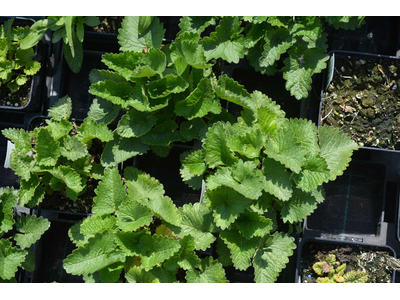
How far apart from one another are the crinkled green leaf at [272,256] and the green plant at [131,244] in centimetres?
16

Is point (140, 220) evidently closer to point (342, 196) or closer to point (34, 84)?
point (34, 84)

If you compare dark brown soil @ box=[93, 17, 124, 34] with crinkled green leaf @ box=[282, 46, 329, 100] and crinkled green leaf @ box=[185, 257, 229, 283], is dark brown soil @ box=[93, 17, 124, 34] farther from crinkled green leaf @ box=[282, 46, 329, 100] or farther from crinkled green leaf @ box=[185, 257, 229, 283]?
crinkled green leaf @ box=[185, 257, 229, 283]

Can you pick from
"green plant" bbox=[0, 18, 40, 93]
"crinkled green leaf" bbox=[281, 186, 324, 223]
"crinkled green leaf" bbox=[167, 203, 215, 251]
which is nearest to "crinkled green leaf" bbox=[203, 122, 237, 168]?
"crinkled green leaf" bbox=[167, 203, 215, 251]

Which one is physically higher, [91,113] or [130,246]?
[91,113]

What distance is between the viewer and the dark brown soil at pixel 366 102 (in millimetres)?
1936

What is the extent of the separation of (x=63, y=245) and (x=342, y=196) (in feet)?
4.83

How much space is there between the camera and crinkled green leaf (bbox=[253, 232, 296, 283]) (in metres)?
1.73

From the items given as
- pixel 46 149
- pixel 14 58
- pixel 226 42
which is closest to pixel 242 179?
pixel 226 42

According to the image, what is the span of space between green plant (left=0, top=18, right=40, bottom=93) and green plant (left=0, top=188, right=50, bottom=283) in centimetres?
52

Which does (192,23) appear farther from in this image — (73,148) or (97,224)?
(97,224)

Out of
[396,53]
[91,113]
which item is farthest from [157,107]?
[396,53]

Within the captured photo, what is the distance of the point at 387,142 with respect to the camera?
1.93 metres

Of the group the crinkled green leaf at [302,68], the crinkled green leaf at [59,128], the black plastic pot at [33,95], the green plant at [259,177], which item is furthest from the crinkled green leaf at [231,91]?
the black plastic pot at [33,95]

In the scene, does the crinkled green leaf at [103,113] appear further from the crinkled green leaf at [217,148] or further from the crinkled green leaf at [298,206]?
the crinkled green leaf at [298,206]
